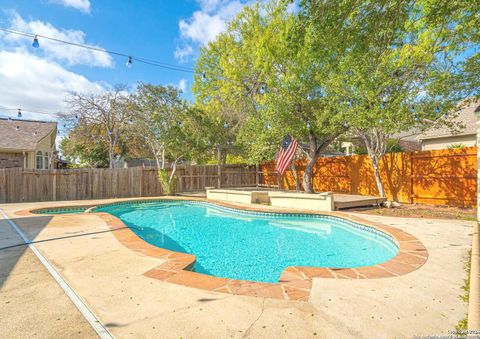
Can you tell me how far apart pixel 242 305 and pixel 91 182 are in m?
13.2

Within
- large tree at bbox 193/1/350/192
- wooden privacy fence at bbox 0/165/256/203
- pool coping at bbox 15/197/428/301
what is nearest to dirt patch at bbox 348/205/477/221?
pool coping at bbox 15/197/428/301

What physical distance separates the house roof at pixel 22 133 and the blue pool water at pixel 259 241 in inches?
409

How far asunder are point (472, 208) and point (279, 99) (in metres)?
7.50

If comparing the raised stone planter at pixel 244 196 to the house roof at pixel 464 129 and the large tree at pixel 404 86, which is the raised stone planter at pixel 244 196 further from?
the house roof at pixel 464 129

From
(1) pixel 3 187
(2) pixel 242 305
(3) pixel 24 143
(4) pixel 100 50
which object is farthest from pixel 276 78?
(3) pixel 24 143

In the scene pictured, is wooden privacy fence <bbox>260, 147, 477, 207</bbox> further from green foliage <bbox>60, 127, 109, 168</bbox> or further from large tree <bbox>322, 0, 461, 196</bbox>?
green foliage <bbox>60, 127, 109, 168</bbox>

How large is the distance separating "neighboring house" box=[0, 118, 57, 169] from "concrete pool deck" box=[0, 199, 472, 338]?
1539 cm

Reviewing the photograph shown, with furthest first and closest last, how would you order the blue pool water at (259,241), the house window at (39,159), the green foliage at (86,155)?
the green foliage at (86,155) → the house window at (39,159) → the blue pool water at (259,241)

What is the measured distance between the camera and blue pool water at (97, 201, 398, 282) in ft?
15.9

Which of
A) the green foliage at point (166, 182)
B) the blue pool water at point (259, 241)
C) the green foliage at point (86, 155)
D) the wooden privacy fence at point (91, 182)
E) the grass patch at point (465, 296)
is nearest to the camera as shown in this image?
the grass patch at point (465, 296)

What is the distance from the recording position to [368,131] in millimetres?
10148

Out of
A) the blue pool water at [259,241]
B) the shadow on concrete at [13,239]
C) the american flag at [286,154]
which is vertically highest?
the american flag at [286,154]

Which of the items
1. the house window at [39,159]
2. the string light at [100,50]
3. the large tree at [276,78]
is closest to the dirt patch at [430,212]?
the large tree at [276,78]

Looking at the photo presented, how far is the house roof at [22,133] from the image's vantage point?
15.5 metres
